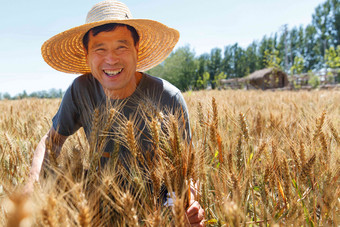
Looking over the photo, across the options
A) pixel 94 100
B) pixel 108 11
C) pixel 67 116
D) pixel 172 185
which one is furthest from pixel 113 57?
pixel 172 185

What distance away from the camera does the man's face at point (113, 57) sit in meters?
1.52

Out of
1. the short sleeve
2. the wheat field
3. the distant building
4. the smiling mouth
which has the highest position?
the distant building

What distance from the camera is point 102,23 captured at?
1439mm

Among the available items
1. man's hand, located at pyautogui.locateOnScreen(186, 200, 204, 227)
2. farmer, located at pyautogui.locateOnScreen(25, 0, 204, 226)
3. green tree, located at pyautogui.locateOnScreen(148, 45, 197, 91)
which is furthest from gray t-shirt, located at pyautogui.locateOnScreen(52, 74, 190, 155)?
green tree, located at pyautogui.locateOnScreen(148, 45, 197, 91)

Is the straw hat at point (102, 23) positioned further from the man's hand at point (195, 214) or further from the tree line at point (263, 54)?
the tree line at point (263, 54)

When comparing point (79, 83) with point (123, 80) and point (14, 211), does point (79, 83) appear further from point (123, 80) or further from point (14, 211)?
point (14, 211)

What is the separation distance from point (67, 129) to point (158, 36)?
100 centimetres

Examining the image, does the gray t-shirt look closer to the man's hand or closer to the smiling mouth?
the smiling mouth

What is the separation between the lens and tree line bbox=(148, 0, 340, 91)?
41688 mm

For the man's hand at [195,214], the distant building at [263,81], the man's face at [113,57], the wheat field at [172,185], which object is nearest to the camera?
the wheat field at [172,185]

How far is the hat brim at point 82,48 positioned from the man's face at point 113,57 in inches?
3.6

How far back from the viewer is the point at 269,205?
1.02 metres

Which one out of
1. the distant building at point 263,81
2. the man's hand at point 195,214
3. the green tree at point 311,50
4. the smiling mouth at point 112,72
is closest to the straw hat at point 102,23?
the smiling mouth at point 112,72

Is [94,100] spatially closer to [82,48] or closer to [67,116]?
[67,116]
